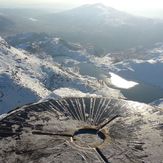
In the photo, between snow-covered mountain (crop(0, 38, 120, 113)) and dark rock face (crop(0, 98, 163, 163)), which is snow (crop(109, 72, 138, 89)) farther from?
dark rock face (crop(0, 98, 163, 163))

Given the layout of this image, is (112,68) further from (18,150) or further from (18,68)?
(18,150)

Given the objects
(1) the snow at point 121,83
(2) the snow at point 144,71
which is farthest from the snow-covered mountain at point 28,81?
(2) the snow at point 144,71

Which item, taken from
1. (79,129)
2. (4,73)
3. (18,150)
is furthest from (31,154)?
(4,73)

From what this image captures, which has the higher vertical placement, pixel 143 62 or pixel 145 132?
pixel 145 132

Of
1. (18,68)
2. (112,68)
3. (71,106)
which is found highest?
(71,106)

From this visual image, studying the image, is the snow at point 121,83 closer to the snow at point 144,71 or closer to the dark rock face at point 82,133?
the snow at point 144,71

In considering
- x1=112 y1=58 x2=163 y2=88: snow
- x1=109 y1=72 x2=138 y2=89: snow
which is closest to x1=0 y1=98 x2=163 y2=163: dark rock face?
x1=109 y1=72 x2=138 y2=89: snow
